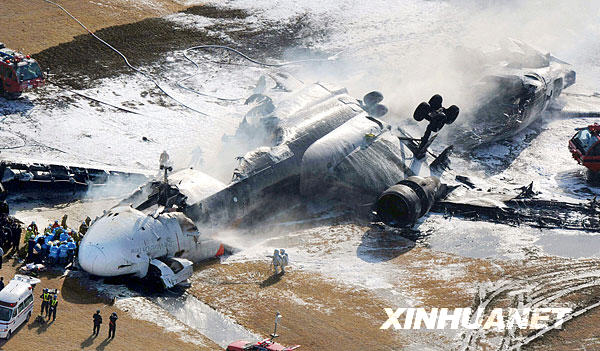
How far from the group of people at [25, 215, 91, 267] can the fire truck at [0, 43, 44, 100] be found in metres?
17.4

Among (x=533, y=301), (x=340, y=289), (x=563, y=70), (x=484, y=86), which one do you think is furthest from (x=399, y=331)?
(x=563, y=70)

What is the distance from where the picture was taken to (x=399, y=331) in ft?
88.4

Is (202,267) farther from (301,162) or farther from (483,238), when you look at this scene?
(483,238)

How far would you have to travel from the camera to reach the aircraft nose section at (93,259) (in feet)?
86.0

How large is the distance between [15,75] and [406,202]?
25.0 meters

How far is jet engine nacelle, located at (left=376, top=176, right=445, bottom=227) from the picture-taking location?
34156 millimetres

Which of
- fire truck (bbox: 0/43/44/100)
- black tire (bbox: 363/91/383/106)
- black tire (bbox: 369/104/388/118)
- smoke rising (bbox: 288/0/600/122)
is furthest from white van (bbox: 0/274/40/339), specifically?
smoke rising (bbox: 288/0/600/122)

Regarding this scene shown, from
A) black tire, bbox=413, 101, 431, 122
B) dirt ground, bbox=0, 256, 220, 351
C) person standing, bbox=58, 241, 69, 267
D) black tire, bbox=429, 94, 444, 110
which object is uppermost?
black tire, bbox=429, 94, 444, 110

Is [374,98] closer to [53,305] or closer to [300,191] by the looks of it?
[300,191]

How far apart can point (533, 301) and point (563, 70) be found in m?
31.0

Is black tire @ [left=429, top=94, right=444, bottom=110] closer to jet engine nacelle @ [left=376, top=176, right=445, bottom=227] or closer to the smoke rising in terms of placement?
jet engine nacelle @ [left=376, top=176, right=445, bottom=227]

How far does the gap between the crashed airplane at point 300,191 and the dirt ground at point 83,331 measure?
1.27 m

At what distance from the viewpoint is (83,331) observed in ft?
79.4

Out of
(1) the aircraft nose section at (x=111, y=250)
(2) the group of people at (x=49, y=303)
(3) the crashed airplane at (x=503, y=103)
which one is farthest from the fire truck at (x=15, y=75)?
(3) the crashed airplane at (x=503, y=103)
